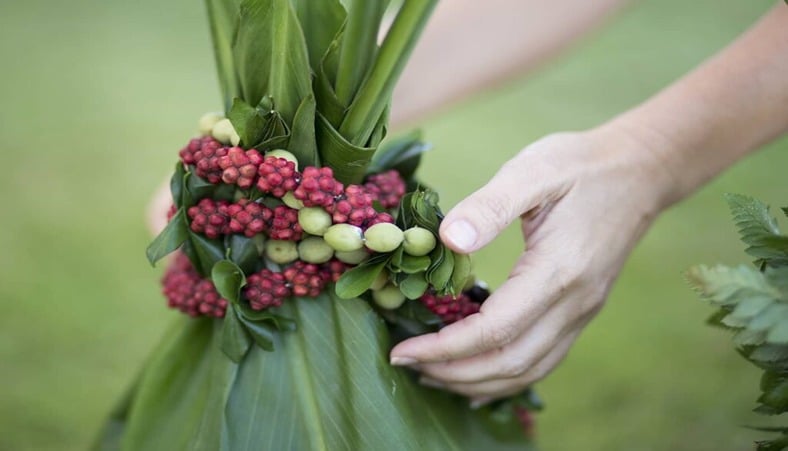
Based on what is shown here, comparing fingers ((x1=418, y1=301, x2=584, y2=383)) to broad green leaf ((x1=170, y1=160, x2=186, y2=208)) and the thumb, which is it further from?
broad green leaf ((x1=170, y1=160, x2=186, y2=208))

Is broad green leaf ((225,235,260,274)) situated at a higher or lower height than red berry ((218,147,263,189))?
lower

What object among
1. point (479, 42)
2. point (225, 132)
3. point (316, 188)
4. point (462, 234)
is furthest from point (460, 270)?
point (479, 42)

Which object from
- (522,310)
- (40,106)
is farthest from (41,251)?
(522,310)

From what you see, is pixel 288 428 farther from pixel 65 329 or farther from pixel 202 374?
pixel 65 329

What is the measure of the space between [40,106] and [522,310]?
2.51 metres

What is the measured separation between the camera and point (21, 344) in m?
1.76

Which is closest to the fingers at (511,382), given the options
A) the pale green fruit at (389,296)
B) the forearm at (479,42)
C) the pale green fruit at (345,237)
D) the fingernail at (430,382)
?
the fingernail at (430,382)

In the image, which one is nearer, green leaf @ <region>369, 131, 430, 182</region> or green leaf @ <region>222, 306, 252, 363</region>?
green leaf @ <region>222, 306, 252, 363</region>

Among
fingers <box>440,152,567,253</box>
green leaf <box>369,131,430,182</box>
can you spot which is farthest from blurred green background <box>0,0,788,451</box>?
fingers <box>440,152,567,253</box>

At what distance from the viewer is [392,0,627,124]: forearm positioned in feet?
4.19

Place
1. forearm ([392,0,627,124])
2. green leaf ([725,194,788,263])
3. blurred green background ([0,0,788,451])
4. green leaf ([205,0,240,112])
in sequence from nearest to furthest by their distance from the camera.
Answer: green leaf ([725,194,788,263]), green leaf ([205,0,240,112]), forearm ([392,0,627,124]), blurred green background ([0,0,788,451])

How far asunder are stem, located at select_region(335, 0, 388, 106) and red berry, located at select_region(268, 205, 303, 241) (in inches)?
4.2

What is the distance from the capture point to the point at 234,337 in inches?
30.9

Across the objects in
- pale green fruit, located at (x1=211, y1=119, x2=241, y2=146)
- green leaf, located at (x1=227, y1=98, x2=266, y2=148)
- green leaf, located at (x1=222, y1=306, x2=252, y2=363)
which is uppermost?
green leaf, located at (x1=227, y1=98, x2=266, y2=148)
